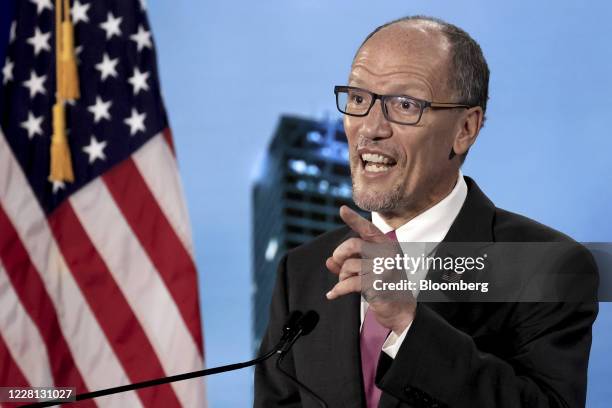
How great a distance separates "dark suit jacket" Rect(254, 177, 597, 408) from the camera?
1.26 meters

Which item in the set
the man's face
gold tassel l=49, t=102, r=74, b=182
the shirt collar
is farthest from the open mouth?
gold tassel l=49, t=102, r=74, b=182

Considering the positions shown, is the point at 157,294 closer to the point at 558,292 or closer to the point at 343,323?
the point at 343,323

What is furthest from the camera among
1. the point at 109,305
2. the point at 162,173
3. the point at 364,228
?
the point at 162,173

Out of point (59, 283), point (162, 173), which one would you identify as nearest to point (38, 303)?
point (59, 283)

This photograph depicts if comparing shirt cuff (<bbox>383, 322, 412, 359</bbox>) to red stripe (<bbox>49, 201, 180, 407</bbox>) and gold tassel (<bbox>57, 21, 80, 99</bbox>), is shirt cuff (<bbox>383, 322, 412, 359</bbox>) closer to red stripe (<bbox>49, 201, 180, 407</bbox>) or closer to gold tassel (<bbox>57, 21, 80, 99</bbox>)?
red stripe (<bbox>49, 201, 180, 407</bbox>)

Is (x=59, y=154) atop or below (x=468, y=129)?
below

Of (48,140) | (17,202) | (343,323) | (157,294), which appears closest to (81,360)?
(157,294)

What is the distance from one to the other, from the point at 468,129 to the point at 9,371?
2.06 meters

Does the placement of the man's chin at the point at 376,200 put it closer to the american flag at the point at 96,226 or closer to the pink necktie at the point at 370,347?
the pink necktie at the point at 370,347

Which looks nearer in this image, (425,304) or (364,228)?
(364,228)

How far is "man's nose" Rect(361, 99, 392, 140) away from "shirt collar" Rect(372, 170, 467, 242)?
16 cm

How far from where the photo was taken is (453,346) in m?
1.27

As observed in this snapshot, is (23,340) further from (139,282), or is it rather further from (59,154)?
(59,154)

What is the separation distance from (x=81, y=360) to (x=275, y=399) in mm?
1627
